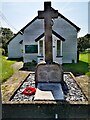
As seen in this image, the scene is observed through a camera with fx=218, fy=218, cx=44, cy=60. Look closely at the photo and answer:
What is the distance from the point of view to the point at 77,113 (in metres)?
6.23

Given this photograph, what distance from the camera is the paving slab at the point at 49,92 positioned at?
25.0 feet

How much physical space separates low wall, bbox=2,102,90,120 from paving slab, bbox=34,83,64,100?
75cm

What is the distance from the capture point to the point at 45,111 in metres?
6.39

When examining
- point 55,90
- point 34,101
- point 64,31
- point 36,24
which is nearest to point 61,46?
point 64,31

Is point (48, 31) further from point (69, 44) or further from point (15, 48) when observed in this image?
point (15, 48)

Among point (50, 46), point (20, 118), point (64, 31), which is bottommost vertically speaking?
point (20, 118)

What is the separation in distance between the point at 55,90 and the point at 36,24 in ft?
48.3

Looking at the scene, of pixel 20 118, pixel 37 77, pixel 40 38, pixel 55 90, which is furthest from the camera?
pixel 40 38

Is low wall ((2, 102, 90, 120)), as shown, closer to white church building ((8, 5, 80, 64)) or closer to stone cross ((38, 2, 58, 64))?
stone cross ((38, 2, 58, 64))

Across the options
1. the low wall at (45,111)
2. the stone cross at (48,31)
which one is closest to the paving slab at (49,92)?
the low wall at (45,111)

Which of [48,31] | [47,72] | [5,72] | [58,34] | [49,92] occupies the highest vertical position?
[58,34]

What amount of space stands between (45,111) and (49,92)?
78.7 inches

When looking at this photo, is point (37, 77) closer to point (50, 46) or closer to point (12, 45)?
point (50, 46)

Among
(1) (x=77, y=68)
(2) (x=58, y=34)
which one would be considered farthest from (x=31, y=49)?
(1) (x=77, y=68)
